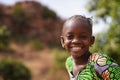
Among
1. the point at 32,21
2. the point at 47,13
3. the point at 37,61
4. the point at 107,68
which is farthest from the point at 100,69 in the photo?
the point at 32,21

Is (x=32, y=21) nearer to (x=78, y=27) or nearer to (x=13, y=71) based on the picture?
(x=13, y=71)

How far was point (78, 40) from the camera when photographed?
3.31m

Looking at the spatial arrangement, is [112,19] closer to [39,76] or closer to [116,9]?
[116,9]

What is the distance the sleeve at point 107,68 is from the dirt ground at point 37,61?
35.4 meters

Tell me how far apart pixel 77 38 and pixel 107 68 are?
1.15 feet

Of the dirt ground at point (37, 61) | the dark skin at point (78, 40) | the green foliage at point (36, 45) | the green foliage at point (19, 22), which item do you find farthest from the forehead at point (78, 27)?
the green foliage at point (19, 22)

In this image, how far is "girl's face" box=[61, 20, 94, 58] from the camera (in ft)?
10.8

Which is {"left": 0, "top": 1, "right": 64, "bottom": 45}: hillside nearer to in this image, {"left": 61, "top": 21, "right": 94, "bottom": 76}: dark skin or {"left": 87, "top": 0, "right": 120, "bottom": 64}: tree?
{"left": 87, "top": 0, "right": 120, "bottom": 64}: tree

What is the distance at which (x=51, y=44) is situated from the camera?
5338 cm

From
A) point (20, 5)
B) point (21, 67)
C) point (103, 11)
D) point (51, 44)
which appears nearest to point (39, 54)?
point (51, 44)

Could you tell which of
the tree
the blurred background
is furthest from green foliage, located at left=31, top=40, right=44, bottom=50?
the tree

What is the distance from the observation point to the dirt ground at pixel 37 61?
139ft

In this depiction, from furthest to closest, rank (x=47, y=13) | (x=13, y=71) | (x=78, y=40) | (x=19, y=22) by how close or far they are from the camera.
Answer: (x=47, y=13) < (x=19, y=22) < (x=13, y=71) < (x=78, y=40)

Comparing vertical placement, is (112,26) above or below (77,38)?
below
